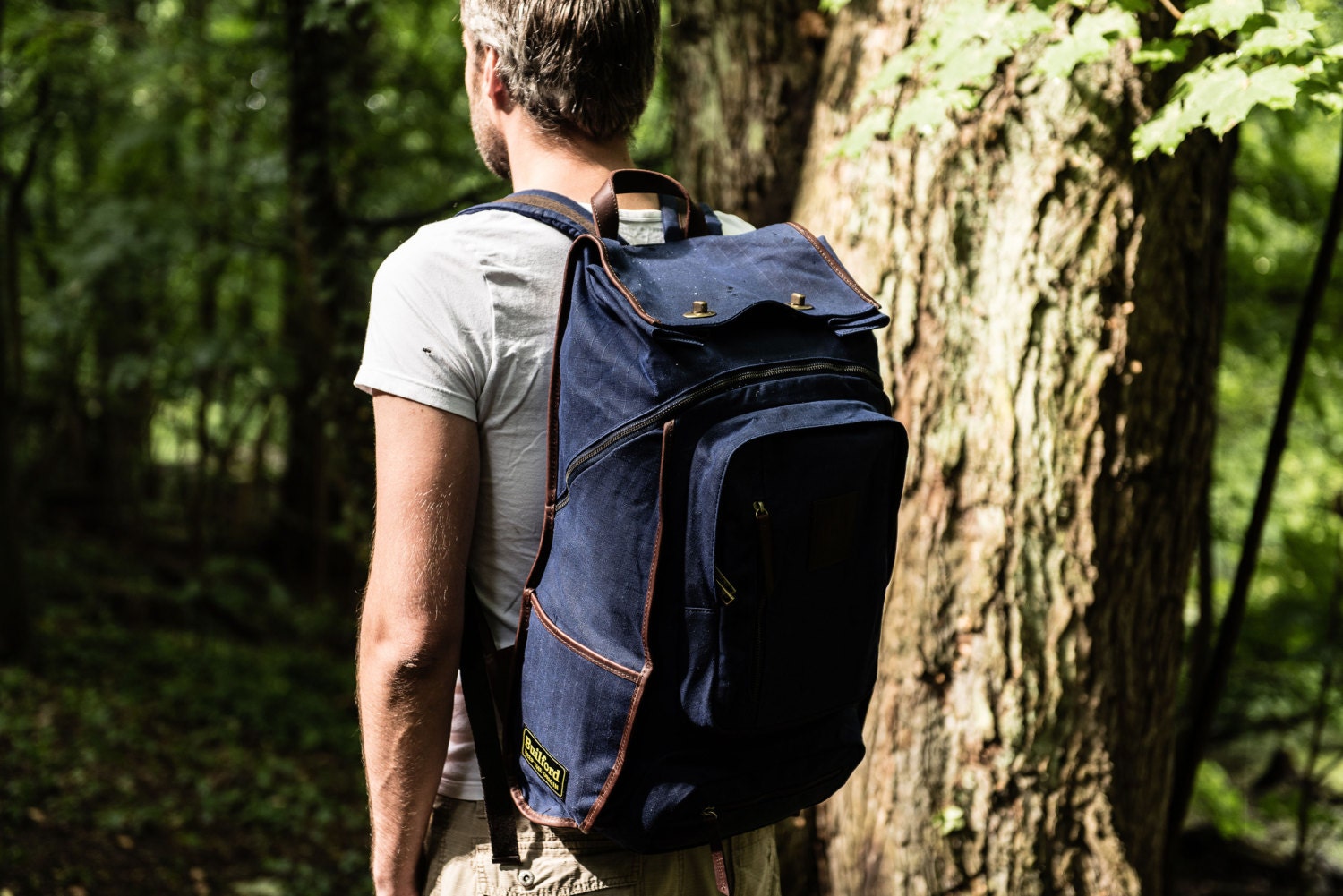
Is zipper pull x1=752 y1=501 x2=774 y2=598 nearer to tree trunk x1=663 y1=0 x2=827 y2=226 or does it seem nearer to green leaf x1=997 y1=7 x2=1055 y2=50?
green leaf x1=997 y1=7 x2=1055 y2=50

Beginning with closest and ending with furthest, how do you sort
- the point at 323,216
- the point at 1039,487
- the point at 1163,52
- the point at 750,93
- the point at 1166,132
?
the point at 1166,132 < the point at 1163,52 < the point at 1039,487 < the point at 750,93 < the point at 323,216

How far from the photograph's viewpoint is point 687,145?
3.02m

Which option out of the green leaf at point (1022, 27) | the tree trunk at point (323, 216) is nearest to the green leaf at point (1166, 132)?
the green leaf at point (1022, 27)

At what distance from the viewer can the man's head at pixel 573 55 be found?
1.36 meters

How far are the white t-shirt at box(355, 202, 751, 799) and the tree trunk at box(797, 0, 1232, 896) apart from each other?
1.31 m

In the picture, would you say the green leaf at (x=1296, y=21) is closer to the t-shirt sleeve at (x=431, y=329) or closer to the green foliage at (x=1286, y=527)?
the t-shirt sleeve at (x=431, y=329)

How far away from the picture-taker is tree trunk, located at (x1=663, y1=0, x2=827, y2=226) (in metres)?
2.85

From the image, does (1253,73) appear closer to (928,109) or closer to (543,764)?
(928,109)

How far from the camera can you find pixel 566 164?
1432 mm

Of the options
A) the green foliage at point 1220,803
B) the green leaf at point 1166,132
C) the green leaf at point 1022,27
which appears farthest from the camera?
the green foliage at point 1220,803

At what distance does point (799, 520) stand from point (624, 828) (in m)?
0.46

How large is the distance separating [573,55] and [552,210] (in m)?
0.23

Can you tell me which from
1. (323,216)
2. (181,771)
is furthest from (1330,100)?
(181,771)

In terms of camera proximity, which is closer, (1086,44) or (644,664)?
(644,664)
